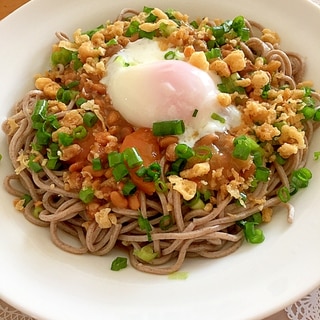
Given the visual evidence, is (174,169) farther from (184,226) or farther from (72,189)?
(72,189)

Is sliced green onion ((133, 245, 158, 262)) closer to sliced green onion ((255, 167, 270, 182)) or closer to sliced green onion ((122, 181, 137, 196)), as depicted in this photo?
sliced green onion ((122, 181, 137, 196))

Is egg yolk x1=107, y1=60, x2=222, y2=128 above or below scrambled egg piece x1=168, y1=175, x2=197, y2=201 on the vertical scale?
above

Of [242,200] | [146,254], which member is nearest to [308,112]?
[242,200]

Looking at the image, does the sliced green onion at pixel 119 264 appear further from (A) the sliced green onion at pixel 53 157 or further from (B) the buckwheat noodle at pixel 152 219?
(A) the sliced green onion at pixel 53 157

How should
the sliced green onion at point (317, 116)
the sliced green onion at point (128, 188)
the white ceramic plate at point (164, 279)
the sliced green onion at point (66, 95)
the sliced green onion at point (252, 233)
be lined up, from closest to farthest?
the white ceramic plate at point (164, 279) < the sliced green onion at point (252, 233) < the sliced green onion at point (128, 188) < the sliced green onion at point (317, 116) < the sliced green onion at point (66, 95)

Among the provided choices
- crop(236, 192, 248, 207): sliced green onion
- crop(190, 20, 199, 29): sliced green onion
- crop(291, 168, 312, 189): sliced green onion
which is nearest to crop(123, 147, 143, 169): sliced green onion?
crop(236, 192, 248, 207): sliced green onion

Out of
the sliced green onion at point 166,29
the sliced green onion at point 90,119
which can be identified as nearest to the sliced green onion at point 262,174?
the sliced green onion at point 90,119
